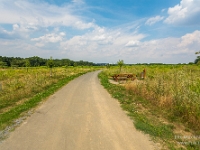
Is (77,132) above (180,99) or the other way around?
the other way around

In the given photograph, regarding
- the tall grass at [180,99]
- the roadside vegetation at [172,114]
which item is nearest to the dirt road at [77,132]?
the roadside vegetation at [172,114]

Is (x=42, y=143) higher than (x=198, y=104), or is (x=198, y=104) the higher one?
(x=198, y=104)

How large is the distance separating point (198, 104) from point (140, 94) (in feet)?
13.2

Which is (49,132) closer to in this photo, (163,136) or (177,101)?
Answer: (163,136)

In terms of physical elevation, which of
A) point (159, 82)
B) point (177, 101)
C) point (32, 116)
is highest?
point (159, 82)

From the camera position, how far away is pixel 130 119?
5.37 m

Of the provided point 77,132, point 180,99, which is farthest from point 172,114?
point 77,132

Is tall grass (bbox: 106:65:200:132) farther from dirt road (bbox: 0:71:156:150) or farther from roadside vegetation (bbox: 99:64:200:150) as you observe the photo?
dirt road (bbox: 0:71:156:150)

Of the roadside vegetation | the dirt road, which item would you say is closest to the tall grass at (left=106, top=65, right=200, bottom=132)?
the roadside vegetation

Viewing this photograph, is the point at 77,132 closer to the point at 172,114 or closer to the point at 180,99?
the point at 172,114

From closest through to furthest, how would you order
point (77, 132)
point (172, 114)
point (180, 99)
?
point (77, 132)
point (172, 114)
point (180, 99)

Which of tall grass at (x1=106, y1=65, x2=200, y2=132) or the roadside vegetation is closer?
the roadside vegetation

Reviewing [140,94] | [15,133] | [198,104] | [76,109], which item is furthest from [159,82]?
[15,133]

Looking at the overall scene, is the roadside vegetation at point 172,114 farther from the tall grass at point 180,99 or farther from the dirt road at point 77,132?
the dirt road at point 77,132
